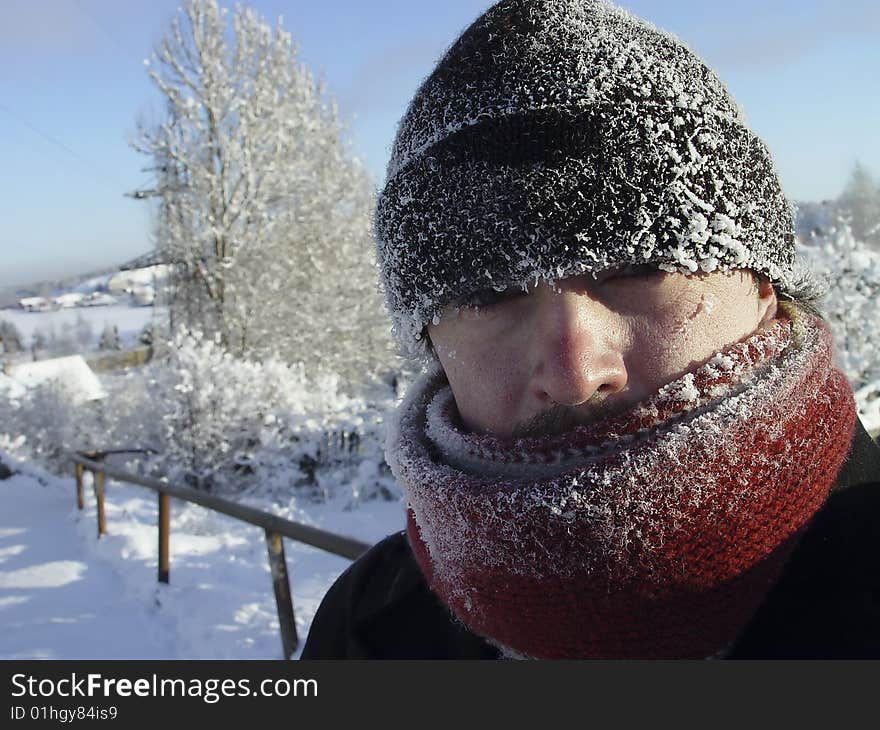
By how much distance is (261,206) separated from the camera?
13.8m

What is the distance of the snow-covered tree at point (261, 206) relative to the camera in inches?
528

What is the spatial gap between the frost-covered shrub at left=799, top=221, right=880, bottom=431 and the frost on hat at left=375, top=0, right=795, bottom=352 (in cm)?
804

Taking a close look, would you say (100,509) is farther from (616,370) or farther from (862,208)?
(862,208)

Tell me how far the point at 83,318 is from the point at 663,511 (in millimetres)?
84982

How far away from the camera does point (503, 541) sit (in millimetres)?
872

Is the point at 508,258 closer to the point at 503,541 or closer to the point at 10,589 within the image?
the point at 503,541

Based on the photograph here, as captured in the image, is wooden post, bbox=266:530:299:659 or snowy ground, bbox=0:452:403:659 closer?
wooden post, bbox=266:530:299:659

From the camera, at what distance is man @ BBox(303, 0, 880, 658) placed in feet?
2.66

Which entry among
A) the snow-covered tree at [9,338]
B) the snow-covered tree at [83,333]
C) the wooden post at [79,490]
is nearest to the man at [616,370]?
the wooden post at [79,490]

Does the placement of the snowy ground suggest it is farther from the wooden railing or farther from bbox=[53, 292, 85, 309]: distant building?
bbox=[53, 292, 85, 309]: distant building

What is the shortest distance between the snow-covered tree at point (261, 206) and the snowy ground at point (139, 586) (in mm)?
7344

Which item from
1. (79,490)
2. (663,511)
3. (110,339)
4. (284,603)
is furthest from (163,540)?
(110,339)

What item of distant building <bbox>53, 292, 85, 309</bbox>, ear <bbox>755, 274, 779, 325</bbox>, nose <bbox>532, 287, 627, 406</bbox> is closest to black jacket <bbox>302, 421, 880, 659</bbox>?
ear <bbox>755, 274, 779, 325</bbox>
